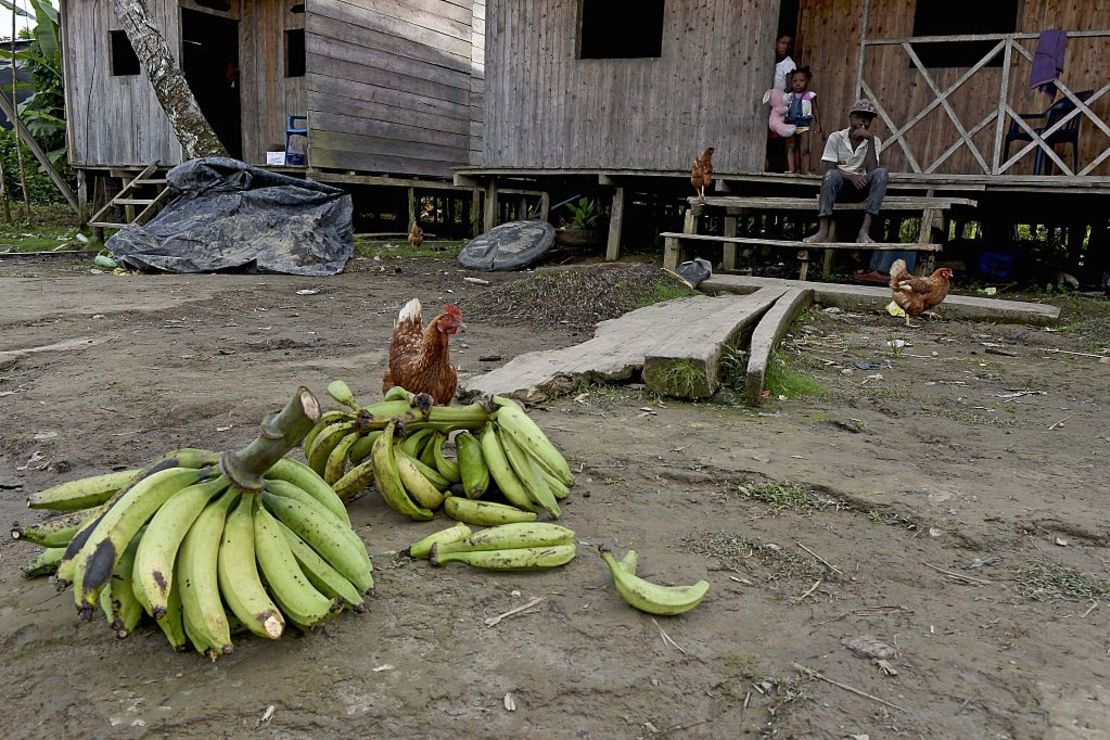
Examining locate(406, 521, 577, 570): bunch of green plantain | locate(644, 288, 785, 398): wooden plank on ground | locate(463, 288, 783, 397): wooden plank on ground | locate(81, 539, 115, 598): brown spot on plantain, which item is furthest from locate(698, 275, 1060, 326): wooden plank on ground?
locate(81, 539, 115, 598): brown spot on plantain

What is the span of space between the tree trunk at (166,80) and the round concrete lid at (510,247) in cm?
429

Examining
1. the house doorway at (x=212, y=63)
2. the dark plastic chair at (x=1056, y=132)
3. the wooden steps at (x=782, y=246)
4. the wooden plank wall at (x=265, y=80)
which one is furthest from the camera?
the house doorway at (x=212, y=63)

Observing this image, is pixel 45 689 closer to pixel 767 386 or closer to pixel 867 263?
pixel 767 386

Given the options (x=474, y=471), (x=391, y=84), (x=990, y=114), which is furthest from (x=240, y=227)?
(x=990, y=114)

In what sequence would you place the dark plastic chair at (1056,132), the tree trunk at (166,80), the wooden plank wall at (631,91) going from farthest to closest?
the tree trunk at (166,80)
the wooden plank wall at (631,91)
the dark plastic chair at (1056,132)

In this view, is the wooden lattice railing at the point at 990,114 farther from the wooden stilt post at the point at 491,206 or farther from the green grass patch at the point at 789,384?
the green grass patch at the point at 789,384

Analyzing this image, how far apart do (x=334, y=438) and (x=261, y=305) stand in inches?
218

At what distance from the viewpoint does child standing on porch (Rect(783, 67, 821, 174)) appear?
9.77m

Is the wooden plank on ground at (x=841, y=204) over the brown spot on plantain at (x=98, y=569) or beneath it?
over

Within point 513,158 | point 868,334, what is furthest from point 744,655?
point 513,158

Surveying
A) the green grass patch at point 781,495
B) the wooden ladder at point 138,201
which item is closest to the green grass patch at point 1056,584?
the green grass patch at point 781,495

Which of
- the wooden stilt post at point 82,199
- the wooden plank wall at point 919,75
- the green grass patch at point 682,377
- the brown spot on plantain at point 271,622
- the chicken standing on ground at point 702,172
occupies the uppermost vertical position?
the wooden plank wall at point 919,75

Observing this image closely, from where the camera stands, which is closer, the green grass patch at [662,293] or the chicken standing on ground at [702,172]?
the green grass patch at [662,293]

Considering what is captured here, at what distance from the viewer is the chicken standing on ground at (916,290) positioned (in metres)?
7.35
